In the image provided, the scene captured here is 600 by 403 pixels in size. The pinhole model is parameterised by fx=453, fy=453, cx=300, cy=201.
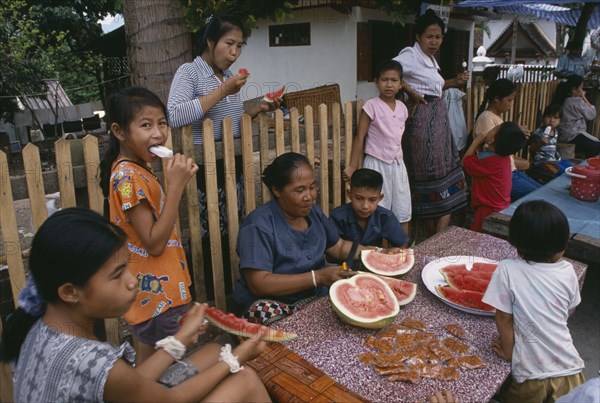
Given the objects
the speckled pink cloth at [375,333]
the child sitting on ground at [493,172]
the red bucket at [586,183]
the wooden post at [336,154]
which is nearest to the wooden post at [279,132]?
the wooden post at [336,154]

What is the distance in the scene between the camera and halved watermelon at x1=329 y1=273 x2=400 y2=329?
226 cm

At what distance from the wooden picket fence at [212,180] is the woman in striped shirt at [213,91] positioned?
0.36 ft

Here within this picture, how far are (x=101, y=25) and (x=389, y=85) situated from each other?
1635 cm

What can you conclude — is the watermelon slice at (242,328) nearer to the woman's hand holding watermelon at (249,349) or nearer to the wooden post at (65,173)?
the woman's hand holding watermelon at (249,349)

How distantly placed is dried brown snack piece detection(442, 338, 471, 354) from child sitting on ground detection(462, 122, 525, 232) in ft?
9.72

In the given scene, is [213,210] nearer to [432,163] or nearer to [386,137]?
[386,137]

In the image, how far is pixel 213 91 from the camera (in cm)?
318

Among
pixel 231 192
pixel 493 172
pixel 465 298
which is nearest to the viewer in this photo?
pixel 465 298

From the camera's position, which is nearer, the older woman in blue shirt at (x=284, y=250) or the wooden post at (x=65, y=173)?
→ the wooden post at (x=65, y=173)

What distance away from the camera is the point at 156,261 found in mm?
2377

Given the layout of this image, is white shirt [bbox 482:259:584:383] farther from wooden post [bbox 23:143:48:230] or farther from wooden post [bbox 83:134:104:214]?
wooden post [bbox 23:143:48:230]

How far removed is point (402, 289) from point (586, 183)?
119 inches

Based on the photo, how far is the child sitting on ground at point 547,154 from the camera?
6465 mm

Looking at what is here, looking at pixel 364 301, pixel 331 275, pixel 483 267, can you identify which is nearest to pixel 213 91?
pixel 331 275
